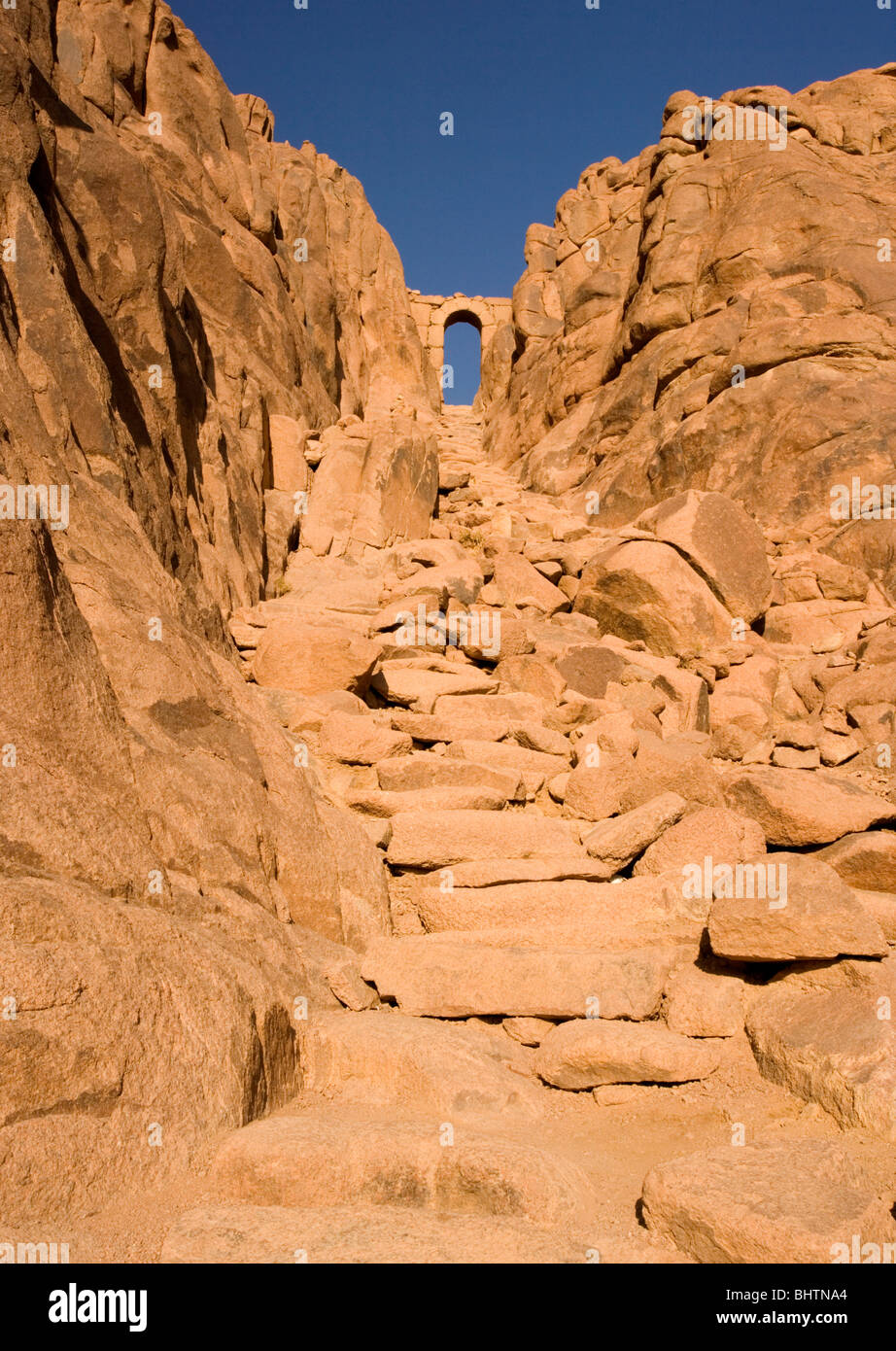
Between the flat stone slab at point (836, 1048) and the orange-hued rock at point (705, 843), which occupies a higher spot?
the orange-hued rock at point (705, 843)

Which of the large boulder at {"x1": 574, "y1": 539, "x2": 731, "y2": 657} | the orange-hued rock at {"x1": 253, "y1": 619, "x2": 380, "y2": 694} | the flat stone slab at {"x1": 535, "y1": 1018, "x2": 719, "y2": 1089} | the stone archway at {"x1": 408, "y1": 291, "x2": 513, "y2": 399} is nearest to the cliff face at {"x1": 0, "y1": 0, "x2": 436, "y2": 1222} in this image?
the orange-hued rock at {"x1": 253, "y1": 619, "x2": 380, "y2": 694}

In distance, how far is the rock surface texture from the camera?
3227 mm

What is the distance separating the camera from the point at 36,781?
383 cm

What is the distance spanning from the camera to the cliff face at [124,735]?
3.19 metres

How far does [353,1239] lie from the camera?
2865mm

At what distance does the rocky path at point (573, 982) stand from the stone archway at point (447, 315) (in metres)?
26.6

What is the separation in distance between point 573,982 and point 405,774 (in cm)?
283

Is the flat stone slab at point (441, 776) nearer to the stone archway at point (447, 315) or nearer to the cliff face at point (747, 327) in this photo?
the cliff face at point (747, 327)

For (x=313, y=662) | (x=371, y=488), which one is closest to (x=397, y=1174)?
(x=313, y=662)

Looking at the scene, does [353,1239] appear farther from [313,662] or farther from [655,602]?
[655,602]

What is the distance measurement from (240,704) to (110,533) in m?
1.40

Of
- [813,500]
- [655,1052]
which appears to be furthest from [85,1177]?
[813,500]

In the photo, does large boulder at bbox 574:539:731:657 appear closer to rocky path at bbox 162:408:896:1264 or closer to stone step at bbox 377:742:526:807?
rocky path at bbox 162:408:896:1264

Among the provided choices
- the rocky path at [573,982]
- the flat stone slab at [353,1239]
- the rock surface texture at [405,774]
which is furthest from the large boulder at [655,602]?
the flat stone slab at [353,1239]
